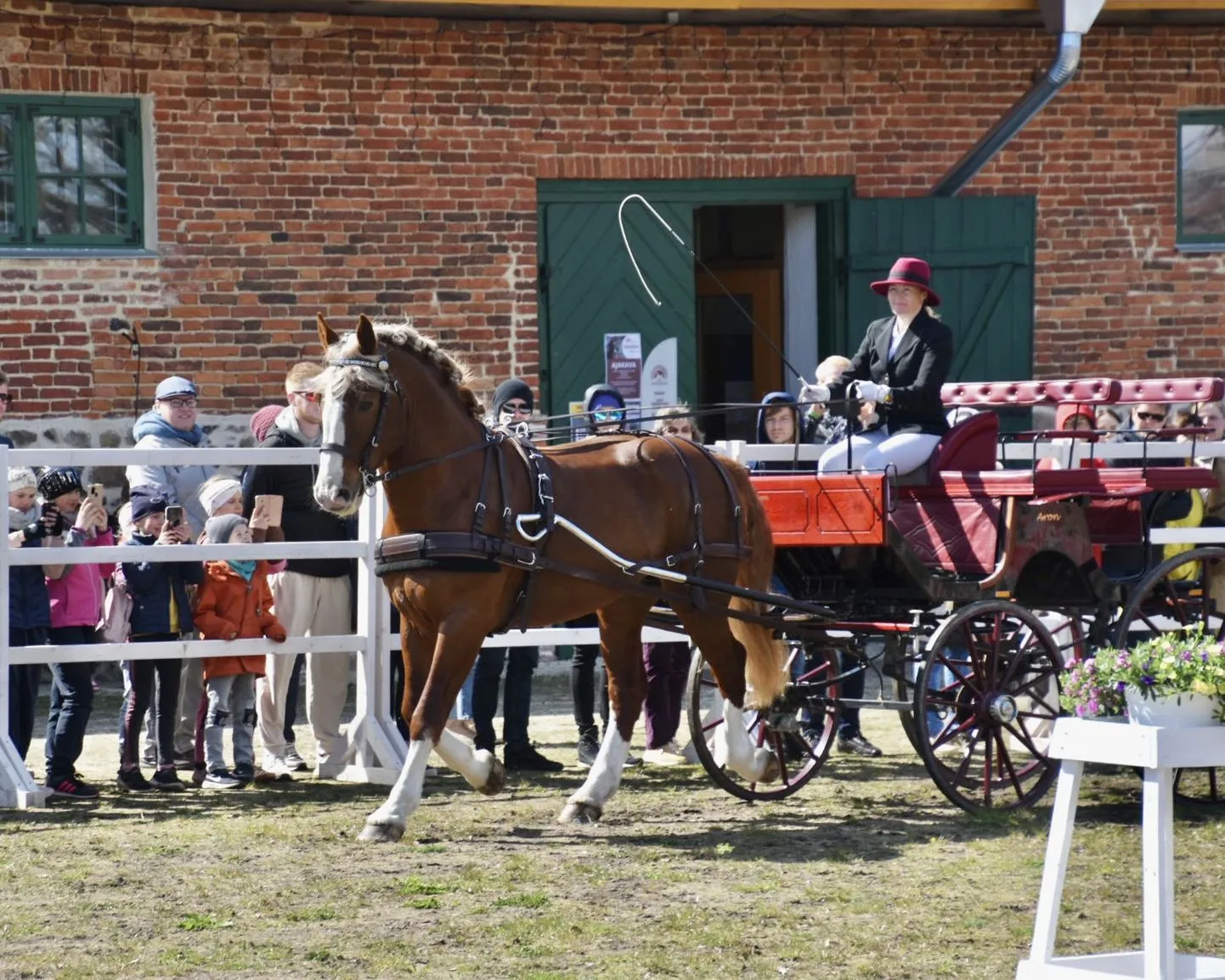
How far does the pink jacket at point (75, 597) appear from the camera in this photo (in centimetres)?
918

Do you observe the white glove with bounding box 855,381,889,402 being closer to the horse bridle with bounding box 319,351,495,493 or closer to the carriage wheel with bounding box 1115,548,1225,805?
the carriage wheel with bounding box 1115,548,1225,805

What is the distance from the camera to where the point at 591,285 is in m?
14.2

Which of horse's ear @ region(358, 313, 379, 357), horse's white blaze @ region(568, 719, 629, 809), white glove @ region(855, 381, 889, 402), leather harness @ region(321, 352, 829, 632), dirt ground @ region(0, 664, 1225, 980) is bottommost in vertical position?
dirt ground @ region(0, 664, 1225, 980)

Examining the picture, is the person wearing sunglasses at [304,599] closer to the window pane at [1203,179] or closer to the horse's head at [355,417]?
the horse's head at [355,417]

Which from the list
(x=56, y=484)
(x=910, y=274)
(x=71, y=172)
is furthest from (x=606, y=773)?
(x=71, y=172)

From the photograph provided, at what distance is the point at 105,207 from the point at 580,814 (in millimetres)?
6739

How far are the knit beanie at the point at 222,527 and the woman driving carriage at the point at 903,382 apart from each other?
264 centimetres

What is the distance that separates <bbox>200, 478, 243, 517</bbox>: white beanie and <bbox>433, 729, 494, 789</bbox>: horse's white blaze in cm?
190

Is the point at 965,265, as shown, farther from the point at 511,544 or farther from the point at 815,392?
the point at 511,544

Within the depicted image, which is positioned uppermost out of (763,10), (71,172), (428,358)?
(763,10)

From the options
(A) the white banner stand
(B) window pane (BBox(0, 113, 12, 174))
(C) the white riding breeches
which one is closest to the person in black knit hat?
(C) the white riding breeches

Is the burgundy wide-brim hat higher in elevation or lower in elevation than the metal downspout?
lower

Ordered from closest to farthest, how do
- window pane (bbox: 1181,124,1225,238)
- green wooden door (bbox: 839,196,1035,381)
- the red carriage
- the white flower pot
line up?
the white flower pot, the red carriage, green wooden door (bbox: 839,196,1035,381), window pane (bbox: 1181,124,1225,238)

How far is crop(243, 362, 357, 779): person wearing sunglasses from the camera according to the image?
966 centimetres
